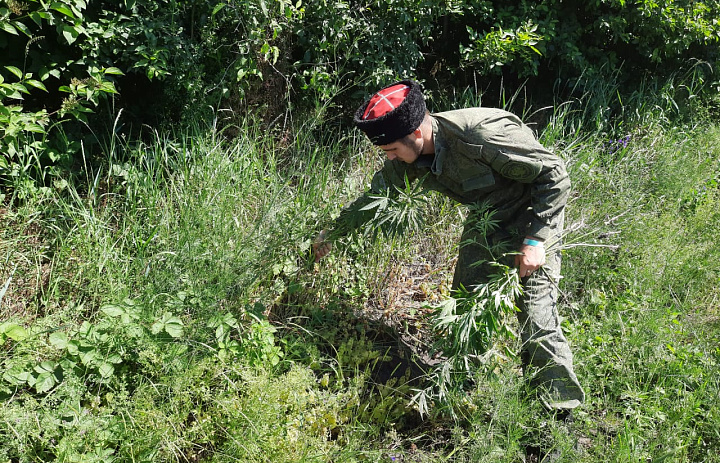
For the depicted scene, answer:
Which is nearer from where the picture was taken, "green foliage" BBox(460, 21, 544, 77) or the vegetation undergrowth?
the vegetation undergrowth

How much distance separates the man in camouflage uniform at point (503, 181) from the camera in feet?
8.36

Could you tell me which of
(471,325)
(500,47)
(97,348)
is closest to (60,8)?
(97,348)

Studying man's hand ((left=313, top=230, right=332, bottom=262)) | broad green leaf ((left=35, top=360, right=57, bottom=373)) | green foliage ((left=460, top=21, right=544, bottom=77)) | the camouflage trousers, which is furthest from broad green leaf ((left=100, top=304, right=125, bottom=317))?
green foliage ((left=460, top=21, right=544, bottom=77))

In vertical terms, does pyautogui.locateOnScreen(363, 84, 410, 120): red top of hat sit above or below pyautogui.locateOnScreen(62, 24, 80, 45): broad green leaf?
below

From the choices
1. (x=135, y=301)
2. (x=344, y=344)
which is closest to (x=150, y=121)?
A: (x=135, y=301)

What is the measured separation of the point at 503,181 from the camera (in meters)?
2.81

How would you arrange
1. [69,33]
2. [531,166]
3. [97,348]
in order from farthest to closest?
[69,33], [531,166], [97,348]

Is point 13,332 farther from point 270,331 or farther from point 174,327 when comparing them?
point 270,331

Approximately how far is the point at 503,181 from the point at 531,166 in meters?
0.28

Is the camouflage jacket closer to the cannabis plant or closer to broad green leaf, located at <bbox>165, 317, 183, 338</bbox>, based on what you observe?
the cannabis plant

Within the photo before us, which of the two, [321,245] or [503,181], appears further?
[321,245]

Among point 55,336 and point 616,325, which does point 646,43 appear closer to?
point 616,325

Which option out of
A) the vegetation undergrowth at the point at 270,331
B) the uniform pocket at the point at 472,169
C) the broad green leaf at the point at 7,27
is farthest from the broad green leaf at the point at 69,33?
the uniform pocket at the point at 472,169

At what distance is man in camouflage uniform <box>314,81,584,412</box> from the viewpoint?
255cm
